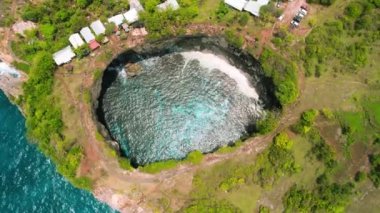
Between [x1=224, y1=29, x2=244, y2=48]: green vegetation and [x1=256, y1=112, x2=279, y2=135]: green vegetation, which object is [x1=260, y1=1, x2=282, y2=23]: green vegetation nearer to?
[x1=224, y1=29, x2=244, y2=48]: green vegetation

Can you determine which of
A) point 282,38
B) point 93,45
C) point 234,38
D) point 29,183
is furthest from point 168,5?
point 29,183

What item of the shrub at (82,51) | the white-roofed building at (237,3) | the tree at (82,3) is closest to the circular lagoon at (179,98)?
the shrub at (82,51)

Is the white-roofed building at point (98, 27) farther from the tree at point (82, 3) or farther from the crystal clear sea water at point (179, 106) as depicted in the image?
the crystal clear sea water at point (179, 106)

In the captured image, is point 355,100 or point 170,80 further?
point 170,80

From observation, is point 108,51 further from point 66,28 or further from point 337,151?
point 337,151

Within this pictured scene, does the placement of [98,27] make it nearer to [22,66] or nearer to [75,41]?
[75,41]

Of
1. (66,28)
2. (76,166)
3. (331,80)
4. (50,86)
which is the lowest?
(331,80)

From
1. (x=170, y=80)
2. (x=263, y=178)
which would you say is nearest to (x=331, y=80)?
(x=263, y=178)
